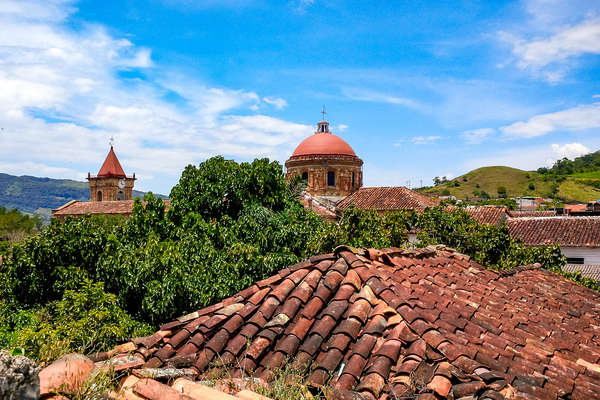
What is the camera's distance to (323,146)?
137ft

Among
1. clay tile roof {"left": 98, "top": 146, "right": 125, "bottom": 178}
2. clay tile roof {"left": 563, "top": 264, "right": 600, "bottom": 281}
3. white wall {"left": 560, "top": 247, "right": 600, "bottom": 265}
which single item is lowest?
clay tile roof {"left": 563, "top": 264, "right": 600, "bottom": 281}

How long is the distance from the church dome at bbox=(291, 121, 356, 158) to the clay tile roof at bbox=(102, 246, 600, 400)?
35141mm

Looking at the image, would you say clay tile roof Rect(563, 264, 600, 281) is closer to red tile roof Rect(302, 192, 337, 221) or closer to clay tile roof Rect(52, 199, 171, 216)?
red tile roof Rect(302, 192, 337, 221)

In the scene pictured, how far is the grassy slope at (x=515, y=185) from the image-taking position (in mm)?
96562

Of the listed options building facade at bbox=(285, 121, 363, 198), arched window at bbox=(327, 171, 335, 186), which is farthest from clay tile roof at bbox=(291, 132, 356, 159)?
arched window at bbox=(327, 171, 335, 186)

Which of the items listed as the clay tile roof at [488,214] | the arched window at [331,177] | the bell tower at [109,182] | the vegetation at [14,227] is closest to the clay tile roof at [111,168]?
the bell tower at [109,182]

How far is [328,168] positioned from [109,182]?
4088 cm

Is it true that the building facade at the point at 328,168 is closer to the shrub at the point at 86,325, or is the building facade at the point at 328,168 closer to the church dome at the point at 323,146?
the church dome at the point at 323,146

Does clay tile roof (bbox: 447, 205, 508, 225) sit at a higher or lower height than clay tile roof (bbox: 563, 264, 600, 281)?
higher

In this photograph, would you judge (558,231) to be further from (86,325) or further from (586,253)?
(86,325)

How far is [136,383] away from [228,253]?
5401 millimetres

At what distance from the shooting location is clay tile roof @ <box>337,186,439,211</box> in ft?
110

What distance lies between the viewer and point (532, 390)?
12.5 ft

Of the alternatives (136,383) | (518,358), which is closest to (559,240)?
(518,358)
